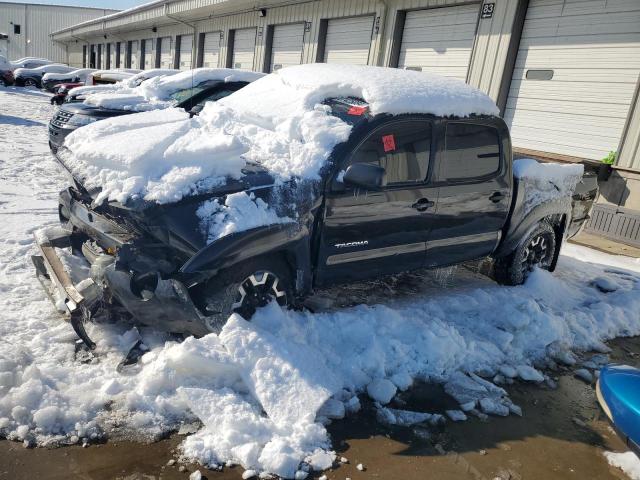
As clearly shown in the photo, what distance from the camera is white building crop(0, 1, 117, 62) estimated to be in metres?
59.4

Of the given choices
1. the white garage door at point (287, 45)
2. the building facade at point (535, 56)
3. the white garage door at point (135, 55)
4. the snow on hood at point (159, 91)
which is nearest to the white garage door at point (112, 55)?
the white garage door at point (135, 55)

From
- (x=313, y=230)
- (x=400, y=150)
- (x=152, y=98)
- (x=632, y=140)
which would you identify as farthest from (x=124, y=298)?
(x=632, y=140)

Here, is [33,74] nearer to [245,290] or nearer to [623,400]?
[245,290]

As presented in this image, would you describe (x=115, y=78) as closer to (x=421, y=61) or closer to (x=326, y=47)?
(x=326, y=47)

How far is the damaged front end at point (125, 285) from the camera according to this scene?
322 centimetres

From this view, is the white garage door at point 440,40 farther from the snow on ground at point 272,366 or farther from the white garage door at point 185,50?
the white garage door at point 185,50

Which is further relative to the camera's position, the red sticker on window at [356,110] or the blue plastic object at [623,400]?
the red sticker on window at [356,110]

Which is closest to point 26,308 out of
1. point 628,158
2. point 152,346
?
point 152,346

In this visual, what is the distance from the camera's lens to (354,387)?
345 centimetres

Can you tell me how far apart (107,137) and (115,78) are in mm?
13748

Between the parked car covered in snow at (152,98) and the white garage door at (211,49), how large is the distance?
14343 millimetres

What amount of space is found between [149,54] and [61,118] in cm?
2577

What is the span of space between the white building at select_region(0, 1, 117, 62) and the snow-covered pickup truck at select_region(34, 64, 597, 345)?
66.0 metres

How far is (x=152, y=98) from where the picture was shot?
871 centimetres
